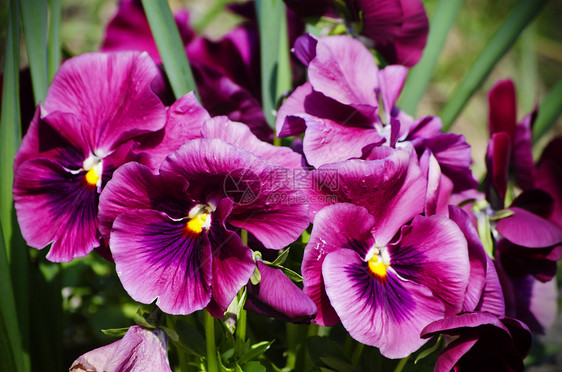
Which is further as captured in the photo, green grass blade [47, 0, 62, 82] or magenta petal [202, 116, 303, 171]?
green grass blade [47, 0, 62, 82]

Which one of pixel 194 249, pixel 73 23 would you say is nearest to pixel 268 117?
pixel 194 249

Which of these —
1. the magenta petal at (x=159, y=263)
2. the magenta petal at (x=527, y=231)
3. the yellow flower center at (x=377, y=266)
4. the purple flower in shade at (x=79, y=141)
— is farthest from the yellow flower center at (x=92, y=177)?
the magenta petal at (x=527, y=231)

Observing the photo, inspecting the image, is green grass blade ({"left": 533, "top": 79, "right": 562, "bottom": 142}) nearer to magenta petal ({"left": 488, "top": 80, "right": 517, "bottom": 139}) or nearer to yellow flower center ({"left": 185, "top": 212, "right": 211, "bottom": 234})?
magenta petal ({"left": 488, "top": 80, "right": 517, "bottom": 139})

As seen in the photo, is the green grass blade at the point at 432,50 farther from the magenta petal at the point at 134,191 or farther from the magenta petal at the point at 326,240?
the magenta petal at the point at 134,191

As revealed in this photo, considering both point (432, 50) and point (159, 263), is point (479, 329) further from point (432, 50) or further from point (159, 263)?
point (432, 50)

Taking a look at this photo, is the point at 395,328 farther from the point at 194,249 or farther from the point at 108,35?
the point at 108,35

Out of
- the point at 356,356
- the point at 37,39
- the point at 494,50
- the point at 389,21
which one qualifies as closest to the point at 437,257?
the point at 356,356

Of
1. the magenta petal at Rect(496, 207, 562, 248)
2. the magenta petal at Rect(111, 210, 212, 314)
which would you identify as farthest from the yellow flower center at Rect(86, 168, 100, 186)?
the magenta petal at Rect(496, 207, 562, 248)
